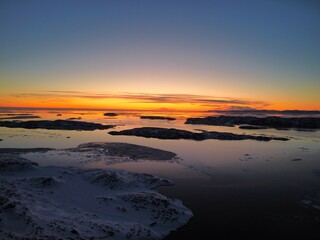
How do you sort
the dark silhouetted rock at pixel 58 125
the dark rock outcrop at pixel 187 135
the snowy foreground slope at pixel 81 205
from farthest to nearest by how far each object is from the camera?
the dark silhouetted rock at pixel 58 125
the dark rock outcrop at pixel 187 135
the snowy foreground slope at pixel 81 205

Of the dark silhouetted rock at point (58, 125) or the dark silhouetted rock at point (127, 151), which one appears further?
the dark silhouetted rock at point (58, 125)

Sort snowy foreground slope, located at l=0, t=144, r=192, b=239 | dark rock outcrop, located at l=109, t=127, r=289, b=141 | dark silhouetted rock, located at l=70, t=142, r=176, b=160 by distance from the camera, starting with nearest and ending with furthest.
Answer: snowy foreground slope, located at l=0, t=144, r=192, b=239
dark silhouetted rock, located at l=70, t=142, r=176, b=160
dark rock outcrop, located at l=109, t=127, r=289, b=141

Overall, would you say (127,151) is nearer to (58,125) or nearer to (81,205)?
(81,205)

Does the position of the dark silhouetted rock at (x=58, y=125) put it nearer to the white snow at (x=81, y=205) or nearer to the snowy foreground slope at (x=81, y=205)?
the white snow at (x=81, y=205)

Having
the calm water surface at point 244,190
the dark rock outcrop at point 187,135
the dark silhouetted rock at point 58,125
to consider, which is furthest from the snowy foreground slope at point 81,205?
the dark silhouetted rock at point 58,125

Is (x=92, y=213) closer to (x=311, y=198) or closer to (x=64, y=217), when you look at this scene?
(x=64, y=217)

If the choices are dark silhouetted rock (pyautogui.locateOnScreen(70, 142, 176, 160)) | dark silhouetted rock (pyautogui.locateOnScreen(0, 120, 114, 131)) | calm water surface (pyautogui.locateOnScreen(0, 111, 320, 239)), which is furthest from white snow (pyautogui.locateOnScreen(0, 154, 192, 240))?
dark silhouetted rock (pyautogui.locateOnScreen(0, 120, 114, 131))

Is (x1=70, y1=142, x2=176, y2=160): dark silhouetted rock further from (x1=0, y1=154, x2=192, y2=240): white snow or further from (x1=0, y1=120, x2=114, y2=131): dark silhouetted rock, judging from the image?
(x1=0, y1=120, x2=114, y2=131): dark silhouetted rock

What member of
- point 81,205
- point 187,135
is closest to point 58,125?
point 187,135

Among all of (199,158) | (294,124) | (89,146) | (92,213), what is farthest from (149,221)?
(294,124)
